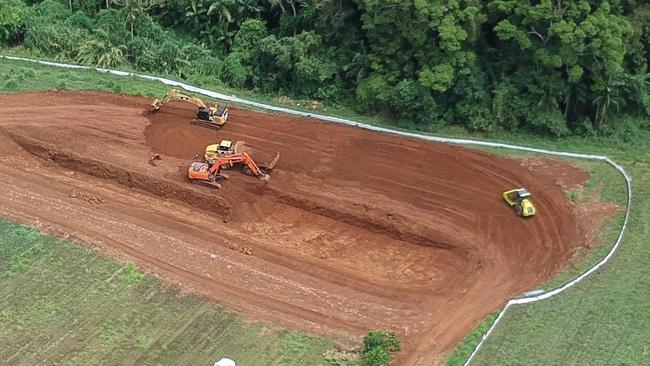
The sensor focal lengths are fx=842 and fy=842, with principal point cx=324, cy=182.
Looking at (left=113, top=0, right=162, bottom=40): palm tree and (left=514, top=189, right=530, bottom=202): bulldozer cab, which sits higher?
(left=113, top=0, right=162, bottom=40): palm tree

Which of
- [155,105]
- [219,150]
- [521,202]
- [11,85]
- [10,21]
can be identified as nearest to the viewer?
[521,202]

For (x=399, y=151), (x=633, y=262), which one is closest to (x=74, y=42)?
(x=399, y=151)

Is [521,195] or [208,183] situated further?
[208,183]

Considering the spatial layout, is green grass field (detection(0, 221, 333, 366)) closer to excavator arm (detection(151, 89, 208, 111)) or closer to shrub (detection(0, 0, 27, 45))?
excavator arm (detection(151, 89, 208, 111))

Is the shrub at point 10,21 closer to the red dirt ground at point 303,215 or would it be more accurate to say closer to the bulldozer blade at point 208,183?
the red dirt ground at point 303,215

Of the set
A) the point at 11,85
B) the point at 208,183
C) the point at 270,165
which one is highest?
the point at 11,85

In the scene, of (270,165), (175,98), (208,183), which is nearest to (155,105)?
(175,98)

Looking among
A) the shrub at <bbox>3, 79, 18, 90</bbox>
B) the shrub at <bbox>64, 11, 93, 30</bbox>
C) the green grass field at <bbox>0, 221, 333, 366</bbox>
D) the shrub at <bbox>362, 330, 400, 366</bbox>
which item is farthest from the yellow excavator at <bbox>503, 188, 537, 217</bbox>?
the shrub at <bbox>64, 11, 93, 30</bbox>

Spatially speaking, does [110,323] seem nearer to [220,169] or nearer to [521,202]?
[220,169]
